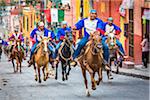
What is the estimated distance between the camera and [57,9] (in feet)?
196

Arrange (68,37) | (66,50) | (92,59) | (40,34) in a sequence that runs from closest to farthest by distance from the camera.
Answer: (92,59), (40,34), (68,37), (66,50)

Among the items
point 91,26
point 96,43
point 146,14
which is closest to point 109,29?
point 91,26

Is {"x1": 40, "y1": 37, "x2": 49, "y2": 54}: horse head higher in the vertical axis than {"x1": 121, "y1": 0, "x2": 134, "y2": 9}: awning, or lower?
lower

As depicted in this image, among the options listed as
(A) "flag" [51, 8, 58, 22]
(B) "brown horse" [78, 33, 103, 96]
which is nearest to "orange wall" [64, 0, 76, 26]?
(A) "flag" [51, 8, 58, 22]

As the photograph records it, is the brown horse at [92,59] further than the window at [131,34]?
No

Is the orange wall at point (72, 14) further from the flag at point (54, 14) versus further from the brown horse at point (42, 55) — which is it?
the brown horse at point (42, 55)

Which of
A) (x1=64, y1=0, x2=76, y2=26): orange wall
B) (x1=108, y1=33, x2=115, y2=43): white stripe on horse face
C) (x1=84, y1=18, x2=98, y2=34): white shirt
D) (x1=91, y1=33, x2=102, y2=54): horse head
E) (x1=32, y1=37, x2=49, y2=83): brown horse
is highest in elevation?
(x1=84, y1=18, x2=98, y2=34): white shirt

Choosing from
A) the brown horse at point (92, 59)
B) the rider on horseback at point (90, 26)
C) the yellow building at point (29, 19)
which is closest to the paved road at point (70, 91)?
the brown horse at point (92, 59)

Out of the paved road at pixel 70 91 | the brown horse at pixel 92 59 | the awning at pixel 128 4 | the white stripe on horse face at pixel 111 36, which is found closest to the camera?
the brown horse at pixel 92 59

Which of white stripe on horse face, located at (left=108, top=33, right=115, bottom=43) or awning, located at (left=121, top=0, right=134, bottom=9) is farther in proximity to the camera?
awning, located at (left=121, top=0, right=134, bottom=9)

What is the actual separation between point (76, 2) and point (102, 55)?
41.8 m

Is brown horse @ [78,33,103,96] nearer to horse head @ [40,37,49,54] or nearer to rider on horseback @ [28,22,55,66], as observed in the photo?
horse head @ [40,37,49,54]

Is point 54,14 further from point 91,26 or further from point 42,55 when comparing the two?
point 91,26

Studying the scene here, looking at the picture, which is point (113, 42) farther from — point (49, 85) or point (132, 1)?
point (132, 1)
